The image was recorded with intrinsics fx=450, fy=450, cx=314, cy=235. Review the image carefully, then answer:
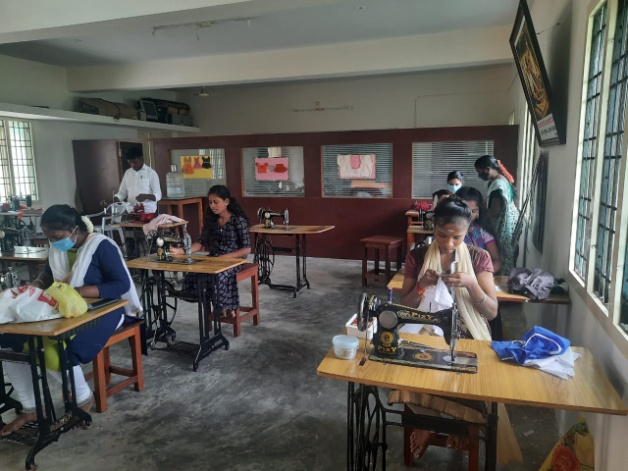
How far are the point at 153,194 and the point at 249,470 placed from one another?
15.7ft

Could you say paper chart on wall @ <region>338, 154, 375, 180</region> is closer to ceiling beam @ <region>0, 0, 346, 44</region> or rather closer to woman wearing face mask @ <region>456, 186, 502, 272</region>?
ceiling beam @ <region>0, 0, 346, 44</region>

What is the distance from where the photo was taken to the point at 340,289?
17.6 ft

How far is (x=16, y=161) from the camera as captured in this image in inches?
270

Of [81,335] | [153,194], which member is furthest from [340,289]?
[81,335]

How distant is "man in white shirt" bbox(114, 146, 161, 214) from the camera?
6008mm

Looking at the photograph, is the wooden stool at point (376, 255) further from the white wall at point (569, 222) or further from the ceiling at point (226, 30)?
the ceiling at point (226, 30)

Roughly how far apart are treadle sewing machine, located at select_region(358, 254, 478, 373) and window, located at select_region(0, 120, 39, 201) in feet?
22.7

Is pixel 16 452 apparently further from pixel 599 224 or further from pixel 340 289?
pixel 340 289

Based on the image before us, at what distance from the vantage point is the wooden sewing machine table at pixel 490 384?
4.62 ft

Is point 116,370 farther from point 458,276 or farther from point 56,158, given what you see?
point 56,158

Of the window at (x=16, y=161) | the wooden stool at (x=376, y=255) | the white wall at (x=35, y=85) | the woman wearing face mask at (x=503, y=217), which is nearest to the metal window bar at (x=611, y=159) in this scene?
the woman wearing face mask at (x=503, y=217)

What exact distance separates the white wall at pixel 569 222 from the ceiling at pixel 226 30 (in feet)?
5.29

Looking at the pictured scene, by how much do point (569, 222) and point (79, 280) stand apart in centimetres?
275

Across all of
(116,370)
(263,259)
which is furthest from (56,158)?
(116,370)
